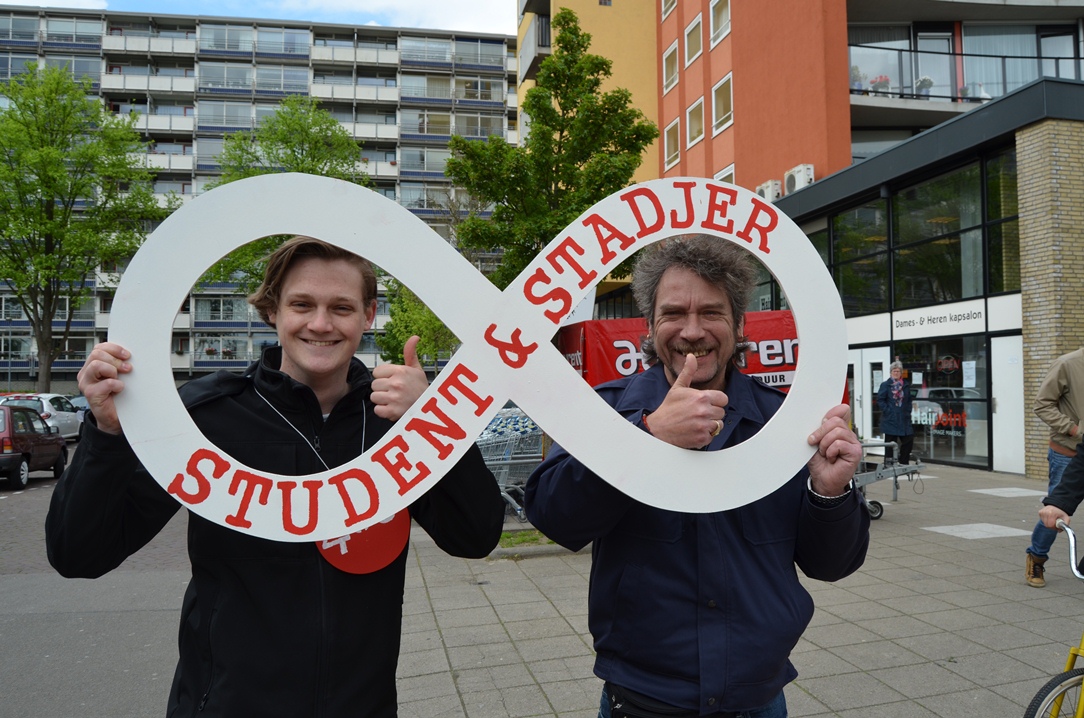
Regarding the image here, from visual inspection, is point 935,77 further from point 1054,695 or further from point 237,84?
point 237,84

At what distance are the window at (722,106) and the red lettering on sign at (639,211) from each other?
69.7 feet

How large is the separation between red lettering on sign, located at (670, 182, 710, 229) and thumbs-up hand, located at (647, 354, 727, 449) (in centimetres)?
37

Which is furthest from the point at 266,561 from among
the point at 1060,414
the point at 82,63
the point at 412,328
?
the point at 82,63

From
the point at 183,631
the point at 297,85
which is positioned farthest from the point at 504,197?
the point at 297,85

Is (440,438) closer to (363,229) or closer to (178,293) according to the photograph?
(363,229)

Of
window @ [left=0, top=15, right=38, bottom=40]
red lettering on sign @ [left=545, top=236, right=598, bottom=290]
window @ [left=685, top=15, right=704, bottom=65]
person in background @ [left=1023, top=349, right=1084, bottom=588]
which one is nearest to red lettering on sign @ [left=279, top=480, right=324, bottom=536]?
red lettering on sign @ [left=545, top=236, right=598, bottom=290]

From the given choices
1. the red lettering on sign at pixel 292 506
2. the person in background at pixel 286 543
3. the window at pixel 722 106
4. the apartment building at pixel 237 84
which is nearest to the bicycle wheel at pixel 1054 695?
the person in background at pixel 286 543

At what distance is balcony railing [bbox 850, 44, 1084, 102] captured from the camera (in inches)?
685

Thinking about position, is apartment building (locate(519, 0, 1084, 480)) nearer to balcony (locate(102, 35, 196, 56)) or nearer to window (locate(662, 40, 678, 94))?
window (locate(662, 40, 678, 94))

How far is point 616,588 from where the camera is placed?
6.15 feet

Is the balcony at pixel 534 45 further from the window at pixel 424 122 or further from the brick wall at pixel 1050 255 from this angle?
the window at pixel 424 122

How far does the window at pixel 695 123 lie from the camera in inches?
935

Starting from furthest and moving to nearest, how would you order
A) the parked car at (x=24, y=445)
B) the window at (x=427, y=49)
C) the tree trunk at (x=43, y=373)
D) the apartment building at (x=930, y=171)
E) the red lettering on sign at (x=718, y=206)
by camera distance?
the window at (x=427, y=49) → the tree trunk at (x=43, y=373) → the parked car at (x=24, y=445) → the apartment building at (x=930, y=171) → the red lettering on sign at (x=718, y=206)

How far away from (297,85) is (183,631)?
5588 cm
